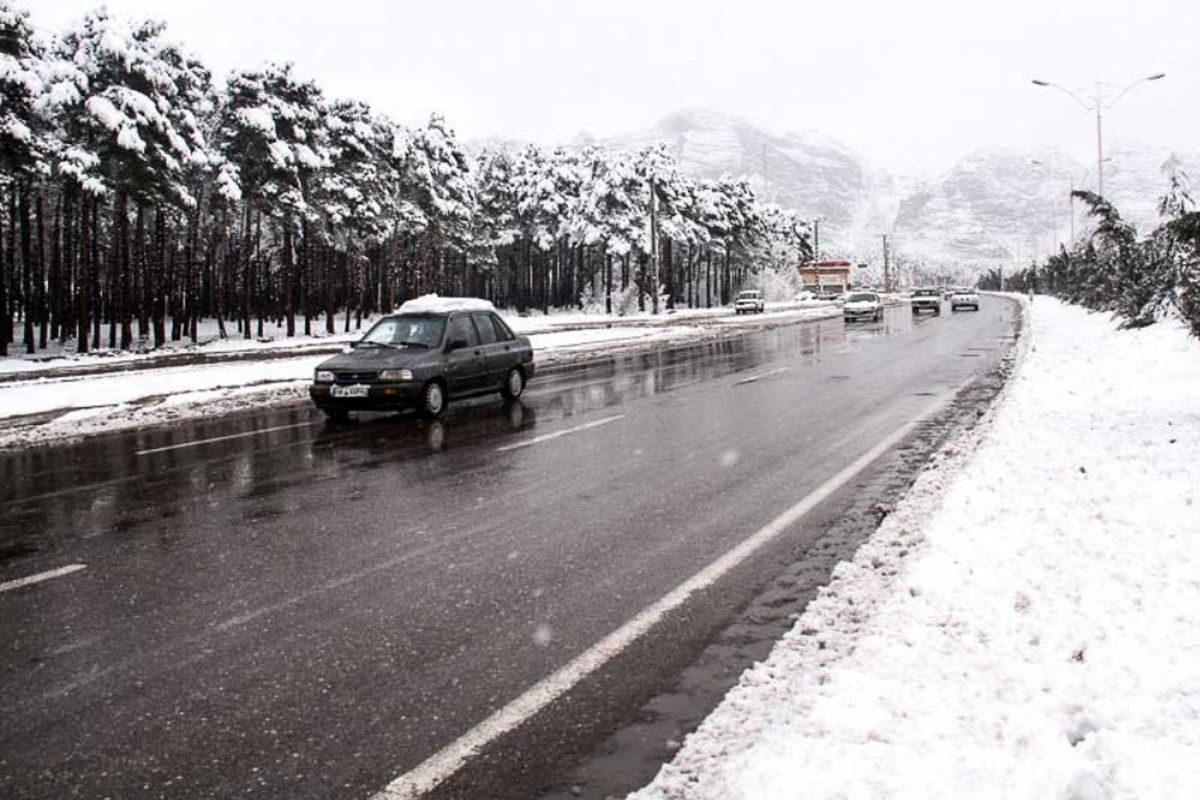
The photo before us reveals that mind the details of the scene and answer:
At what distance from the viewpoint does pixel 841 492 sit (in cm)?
763

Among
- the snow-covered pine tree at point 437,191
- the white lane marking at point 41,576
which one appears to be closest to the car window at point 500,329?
the white lane marking at point 41,576

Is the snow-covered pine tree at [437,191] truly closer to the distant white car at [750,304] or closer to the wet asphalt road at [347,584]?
the distant white car at [750,304]

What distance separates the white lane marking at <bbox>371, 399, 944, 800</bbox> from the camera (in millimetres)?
3148

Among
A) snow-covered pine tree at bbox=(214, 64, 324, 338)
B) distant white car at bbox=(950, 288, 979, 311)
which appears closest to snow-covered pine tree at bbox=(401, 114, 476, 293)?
snow-covered pine tree at bbox=(214, 64, 324, 338)

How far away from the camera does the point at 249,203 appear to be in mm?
45719

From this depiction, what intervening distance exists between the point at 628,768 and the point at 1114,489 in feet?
17.3

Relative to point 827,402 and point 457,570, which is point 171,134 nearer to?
point 827,402

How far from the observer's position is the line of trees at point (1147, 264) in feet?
41.4

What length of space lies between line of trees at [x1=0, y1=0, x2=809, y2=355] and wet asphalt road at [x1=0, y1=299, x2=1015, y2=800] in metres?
27.1

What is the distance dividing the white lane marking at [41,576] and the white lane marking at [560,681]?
11.3 feet

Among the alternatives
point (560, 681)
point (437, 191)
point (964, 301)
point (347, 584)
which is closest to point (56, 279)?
point (437, 191)

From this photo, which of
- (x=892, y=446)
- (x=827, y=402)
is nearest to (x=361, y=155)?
(x=827, y=402)

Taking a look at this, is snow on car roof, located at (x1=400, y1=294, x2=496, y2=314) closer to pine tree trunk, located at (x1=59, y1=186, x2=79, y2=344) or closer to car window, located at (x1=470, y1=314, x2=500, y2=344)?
car window, located at (x1=470, y1=314, x2=500, y2=344)

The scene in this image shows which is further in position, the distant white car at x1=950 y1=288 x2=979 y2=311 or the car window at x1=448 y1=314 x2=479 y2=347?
the distant white car at x1=950 y1=288 x2=979 y2=311
